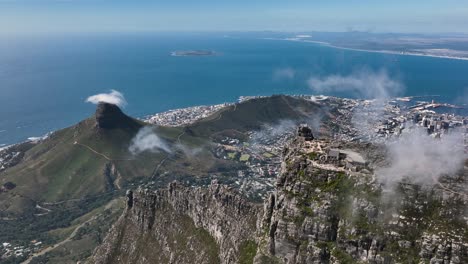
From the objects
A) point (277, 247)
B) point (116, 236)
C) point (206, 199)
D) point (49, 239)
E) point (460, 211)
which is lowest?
point (49, 239)

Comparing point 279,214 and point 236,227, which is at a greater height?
point 279,214

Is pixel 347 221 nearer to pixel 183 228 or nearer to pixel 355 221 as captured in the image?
pixel 355 221

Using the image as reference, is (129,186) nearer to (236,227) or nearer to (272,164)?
(272,164)

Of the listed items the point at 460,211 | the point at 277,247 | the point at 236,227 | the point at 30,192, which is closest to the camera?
the point at 460,211

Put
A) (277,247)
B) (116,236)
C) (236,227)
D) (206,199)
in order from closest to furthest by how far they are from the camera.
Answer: (277,247) < (236,227) < (206,199) < (116,236)

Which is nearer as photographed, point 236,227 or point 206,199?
point 236,227

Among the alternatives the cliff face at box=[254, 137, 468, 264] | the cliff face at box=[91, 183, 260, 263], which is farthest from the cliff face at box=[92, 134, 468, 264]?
the cliff face at box=[91, 183, 260, 263]

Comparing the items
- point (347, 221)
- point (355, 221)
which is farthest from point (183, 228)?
point (355, 221)

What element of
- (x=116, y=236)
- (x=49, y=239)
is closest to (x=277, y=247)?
(x=116, y=236)

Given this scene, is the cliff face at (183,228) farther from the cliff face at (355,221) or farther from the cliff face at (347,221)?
the cliff face at (355,221)
